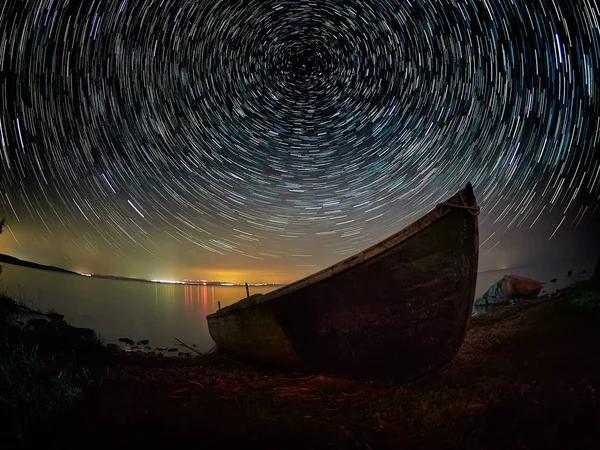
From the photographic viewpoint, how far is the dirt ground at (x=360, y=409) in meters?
3.62

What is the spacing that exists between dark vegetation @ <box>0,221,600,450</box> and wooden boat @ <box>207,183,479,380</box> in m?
0.39

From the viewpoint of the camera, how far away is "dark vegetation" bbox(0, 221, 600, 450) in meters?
3.63

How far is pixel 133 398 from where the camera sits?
487 centimetres

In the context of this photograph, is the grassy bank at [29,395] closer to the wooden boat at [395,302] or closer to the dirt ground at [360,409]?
the dirt ground at [360,409]

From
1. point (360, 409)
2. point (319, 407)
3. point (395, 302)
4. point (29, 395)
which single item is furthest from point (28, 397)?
point (395, 302)

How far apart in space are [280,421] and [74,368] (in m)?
3.95

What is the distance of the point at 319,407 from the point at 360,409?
0.53 m

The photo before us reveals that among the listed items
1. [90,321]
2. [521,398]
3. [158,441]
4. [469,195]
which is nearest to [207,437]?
[158,441]

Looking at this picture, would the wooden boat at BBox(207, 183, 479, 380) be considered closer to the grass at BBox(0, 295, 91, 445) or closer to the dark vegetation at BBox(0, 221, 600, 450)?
the dark vegetation at BBox(0, 221, 600, 450)

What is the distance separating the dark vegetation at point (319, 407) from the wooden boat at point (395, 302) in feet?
1.29

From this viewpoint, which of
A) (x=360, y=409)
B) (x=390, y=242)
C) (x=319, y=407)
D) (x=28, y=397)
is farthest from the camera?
(x=390, y=242)

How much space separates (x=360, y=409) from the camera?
4.60 meters

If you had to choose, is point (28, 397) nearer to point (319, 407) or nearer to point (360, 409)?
point (319, 407)

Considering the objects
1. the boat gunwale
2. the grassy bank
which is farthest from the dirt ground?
the boat gunwale
